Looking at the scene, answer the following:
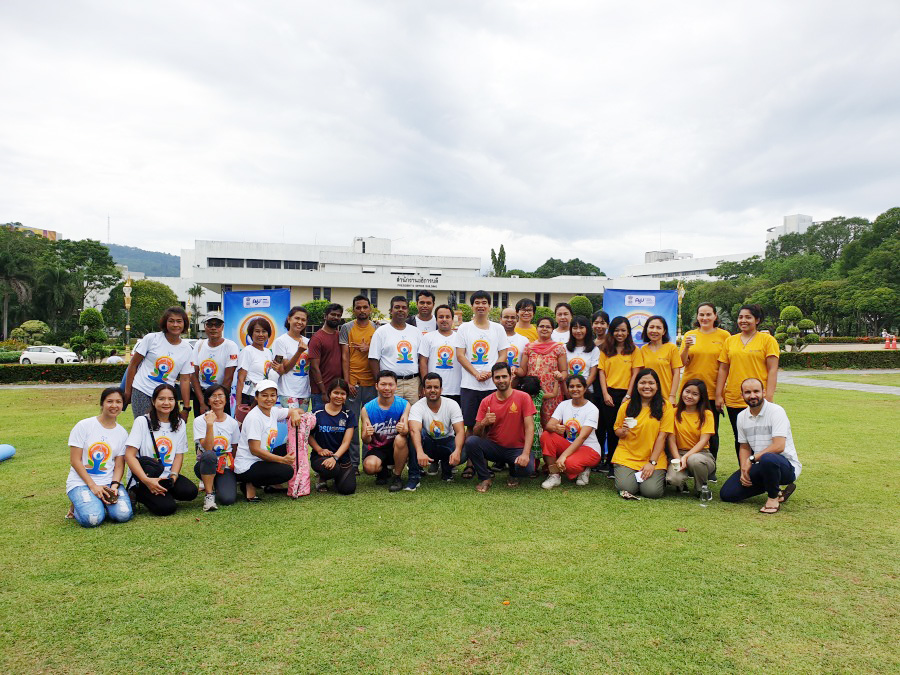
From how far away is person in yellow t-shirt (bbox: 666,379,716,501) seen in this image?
15.3ft

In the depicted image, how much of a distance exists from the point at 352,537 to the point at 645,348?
3285 millimetres

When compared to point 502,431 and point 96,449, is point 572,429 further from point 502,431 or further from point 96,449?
point 96,449

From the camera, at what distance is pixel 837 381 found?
15.6 meters

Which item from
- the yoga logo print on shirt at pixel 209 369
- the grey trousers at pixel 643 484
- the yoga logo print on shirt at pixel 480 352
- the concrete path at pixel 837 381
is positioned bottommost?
the concrete path at pixel 837 381

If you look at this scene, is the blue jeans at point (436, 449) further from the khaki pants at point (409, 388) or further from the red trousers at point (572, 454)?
the red trousers at point (572, 454)

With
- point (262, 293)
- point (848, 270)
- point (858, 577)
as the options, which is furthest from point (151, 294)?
point (848, 270)

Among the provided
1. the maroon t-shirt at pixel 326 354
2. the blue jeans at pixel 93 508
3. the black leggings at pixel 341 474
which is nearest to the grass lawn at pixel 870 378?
the maroon t-shirt at pixel 326 354

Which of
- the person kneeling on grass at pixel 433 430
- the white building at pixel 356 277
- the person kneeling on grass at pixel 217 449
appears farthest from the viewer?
the white building at pixel 356 277

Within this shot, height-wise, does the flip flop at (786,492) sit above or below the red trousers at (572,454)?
below

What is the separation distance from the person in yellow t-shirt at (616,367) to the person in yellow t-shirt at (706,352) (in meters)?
0.48

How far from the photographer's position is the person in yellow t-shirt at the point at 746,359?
194 inches

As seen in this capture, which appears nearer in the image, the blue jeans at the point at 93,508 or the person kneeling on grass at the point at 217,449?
the blue jeans at the point at 93,508

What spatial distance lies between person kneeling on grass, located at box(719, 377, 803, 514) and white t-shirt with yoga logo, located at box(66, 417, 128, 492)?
498cm

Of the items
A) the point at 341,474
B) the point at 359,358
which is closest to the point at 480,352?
the point at 359,358
